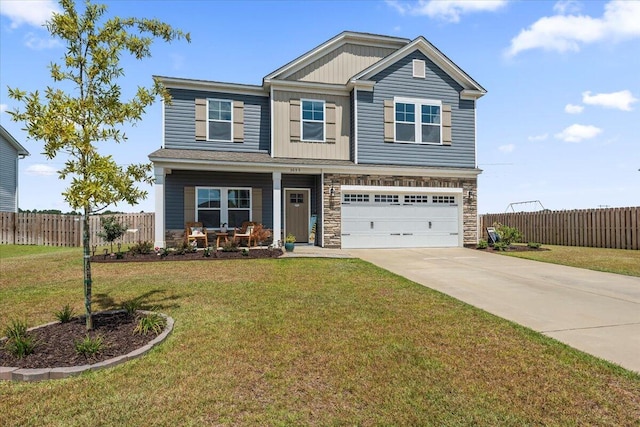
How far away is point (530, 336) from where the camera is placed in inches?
165

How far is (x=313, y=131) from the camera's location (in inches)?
571

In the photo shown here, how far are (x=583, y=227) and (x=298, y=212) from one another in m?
13.3

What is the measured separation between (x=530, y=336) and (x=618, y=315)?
203 cm

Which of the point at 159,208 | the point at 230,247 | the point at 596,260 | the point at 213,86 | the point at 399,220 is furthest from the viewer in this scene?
the point at 399,220

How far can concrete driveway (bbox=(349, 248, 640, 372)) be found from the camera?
4.15 metres

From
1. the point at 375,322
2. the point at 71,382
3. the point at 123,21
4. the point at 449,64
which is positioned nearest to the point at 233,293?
the point at 375,322

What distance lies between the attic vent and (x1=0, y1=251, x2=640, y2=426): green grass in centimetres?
1170

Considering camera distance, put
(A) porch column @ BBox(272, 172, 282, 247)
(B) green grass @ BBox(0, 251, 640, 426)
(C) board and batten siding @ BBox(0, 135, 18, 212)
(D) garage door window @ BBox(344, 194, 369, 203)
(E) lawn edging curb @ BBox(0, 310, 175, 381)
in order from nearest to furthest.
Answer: (B) green grass @ BBox(0, 251, 640, 426) → (E) lawn edging curb @ BBox(0, 310, 175, 381) → (A) porch column @ BBox(272, 172, 282, 247) → (D) garage door window @ BBox(344, 194, 369, 203) → (C) board and batten siding @ BBox(0, 135, 18, 212)

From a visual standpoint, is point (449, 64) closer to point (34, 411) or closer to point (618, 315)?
point (618, 315)

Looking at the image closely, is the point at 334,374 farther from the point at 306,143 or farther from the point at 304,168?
the point at 306,143

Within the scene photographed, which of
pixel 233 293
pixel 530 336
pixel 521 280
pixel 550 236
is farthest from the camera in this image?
pixel 550 236

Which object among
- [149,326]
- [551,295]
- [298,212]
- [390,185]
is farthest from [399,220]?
[149,326]

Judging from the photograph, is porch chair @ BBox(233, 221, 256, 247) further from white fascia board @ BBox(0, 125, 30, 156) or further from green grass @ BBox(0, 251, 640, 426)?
white fascia board @ BBox(0, 125, 30, 156)

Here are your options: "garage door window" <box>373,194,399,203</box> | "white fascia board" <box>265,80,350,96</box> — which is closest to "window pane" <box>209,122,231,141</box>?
"white fascia board" <box>265,80,350,96</box>
